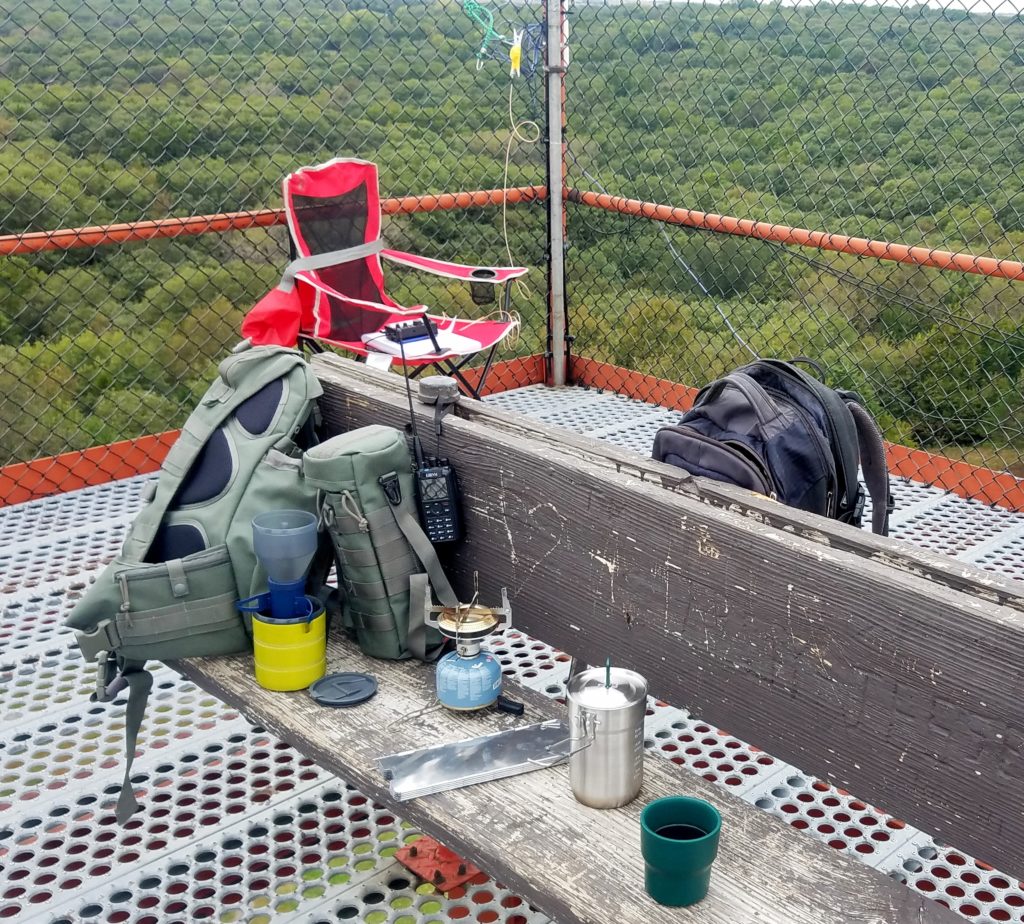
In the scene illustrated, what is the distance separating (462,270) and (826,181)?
894 cm

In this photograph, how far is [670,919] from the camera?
1.21 meters

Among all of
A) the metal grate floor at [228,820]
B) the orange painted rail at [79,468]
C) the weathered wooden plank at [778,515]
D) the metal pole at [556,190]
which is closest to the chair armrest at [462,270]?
the metal pole at [556,190]

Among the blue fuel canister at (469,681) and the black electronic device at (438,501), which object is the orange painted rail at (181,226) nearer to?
the black electronic device at (438,501)

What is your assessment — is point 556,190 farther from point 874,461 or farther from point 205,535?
point 205,535

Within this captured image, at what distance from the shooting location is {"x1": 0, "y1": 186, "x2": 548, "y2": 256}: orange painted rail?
3.45 metres

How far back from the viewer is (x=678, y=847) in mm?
1188

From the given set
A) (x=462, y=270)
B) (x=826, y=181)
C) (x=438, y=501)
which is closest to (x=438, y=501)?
(x=438, y=501)

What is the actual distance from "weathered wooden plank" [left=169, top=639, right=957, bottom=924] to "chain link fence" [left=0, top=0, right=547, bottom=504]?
7378mm

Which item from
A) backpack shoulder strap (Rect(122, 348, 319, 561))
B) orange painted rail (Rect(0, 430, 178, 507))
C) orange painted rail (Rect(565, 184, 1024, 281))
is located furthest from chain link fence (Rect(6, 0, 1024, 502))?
backpack shoulder strap (Rect(122, 348, 319, 561))

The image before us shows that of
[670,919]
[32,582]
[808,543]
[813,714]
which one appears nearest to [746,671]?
[813,714]

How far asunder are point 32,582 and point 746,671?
7.41 ft

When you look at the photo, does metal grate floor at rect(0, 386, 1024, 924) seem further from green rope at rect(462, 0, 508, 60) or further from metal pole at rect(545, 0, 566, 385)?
green rope at rect(462, 0, 508, 60)

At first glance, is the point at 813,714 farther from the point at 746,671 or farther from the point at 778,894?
the point at 778,894

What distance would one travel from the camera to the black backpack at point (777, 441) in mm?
1882
